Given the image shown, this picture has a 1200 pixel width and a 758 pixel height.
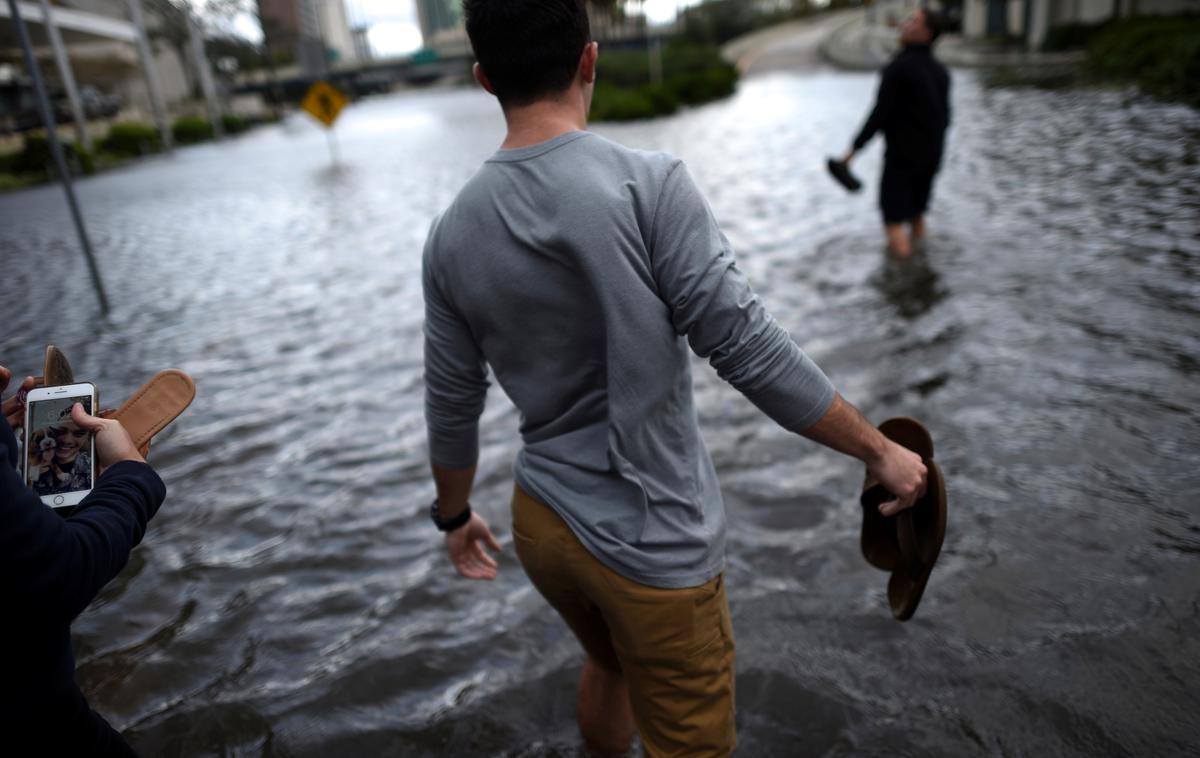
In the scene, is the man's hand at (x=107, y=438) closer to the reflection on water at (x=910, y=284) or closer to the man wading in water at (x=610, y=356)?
the man wading in water at (x=610, y=356)

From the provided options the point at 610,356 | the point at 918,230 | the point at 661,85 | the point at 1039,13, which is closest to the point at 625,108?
the point at 661,85

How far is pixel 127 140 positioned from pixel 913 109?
31.7m

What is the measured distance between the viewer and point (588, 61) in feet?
6.01

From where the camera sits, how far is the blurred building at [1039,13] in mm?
29812

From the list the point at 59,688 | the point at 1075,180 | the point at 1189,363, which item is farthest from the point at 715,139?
the point at 59,688

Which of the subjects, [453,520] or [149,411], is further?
[453,520]

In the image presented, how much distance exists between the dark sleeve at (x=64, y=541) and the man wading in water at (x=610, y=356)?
2.56 ft

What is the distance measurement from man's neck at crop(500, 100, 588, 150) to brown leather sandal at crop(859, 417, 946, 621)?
1.09 m

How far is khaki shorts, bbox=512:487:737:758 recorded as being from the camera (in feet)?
6.20

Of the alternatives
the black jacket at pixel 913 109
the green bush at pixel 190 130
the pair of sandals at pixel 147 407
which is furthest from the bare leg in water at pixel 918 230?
the green bush at pixel 190 130

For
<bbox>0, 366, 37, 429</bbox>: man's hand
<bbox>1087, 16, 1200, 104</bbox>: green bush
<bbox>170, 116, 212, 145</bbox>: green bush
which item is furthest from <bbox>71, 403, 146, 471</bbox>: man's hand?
<bbox>170, 116, 212, 145</bbox>: green bush

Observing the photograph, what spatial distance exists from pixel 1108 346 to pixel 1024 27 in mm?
41392

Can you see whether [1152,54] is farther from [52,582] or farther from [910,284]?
[52,582]

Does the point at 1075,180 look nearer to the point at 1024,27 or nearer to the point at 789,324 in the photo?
the point at 789,324
